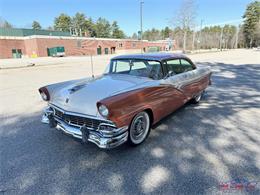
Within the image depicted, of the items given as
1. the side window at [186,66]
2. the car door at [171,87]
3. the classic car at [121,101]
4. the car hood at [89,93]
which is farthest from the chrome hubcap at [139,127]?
the side window at [186,66]

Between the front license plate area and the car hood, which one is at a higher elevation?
the car hood

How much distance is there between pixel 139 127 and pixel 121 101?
742 mm

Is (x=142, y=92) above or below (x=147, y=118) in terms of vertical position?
above

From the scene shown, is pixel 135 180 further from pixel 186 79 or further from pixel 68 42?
pixel 68 42

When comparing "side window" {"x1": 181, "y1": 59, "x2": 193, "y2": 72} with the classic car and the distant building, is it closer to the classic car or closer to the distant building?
the classic car

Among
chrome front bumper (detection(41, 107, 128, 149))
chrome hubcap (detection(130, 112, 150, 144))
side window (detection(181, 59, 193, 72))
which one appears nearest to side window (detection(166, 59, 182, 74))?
side window (detection(181, 59, 193, 72))

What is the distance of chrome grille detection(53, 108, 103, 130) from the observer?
2.78 metres

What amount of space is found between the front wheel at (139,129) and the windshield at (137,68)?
85 cm

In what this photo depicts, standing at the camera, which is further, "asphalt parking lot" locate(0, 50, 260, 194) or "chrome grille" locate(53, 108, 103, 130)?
"chrome grille" locate(53, 108, 103, 130)

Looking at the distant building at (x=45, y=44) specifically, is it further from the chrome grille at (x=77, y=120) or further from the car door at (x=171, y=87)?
the chrome grille at (x=77, y=120)

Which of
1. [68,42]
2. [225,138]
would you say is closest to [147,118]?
[225,138]

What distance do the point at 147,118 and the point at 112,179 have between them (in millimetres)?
1238

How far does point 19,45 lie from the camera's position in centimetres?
4522

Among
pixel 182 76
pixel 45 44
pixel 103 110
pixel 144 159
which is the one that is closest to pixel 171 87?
pixel 182 76
